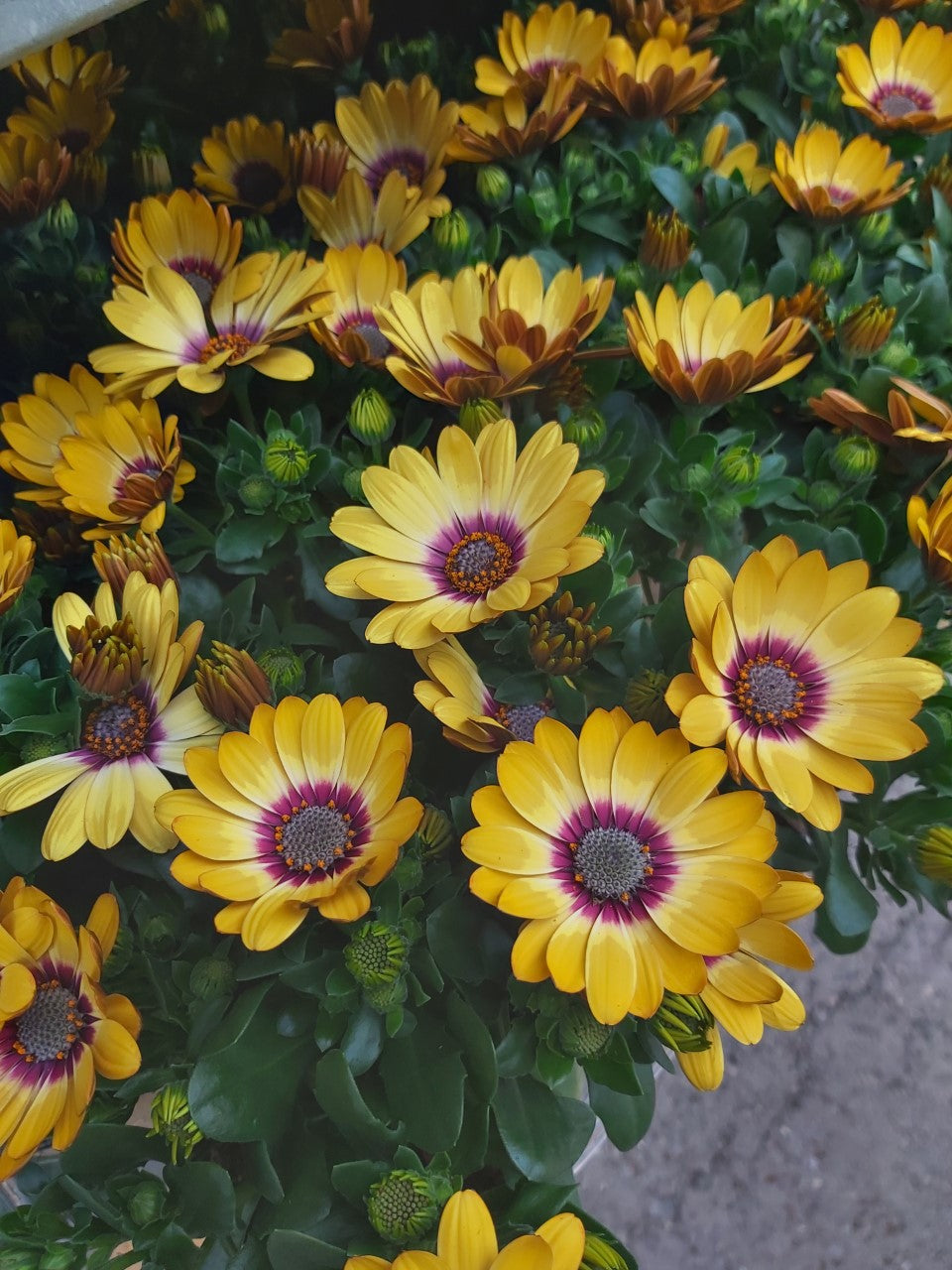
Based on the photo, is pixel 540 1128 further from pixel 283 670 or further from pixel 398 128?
pixel 398 128

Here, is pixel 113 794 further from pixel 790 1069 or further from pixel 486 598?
pixel 790 1069

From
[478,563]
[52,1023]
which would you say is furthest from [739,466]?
[52,1023]

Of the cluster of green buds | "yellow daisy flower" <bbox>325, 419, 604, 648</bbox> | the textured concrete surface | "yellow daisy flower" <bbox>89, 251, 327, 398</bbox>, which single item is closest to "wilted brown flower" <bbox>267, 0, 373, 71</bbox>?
"yellow daisy flower" <bbox>89, 251, 327, 398</bbox>

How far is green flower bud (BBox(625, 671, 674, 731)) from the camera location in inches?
22.0

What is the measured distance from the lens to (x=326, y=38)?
0.86m

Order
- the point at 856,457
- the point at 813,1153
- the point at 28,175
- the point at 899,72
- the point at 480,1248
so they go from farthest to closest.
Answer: the point at 813,1153, the point at 899,72, the point at 28,175, the point at 856,457, the point at 480,1248

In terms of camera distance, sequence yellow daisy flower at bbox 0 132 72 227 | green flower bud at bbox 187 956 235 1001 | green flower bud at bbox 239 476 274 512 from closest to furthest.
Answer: green flower bud at bbox 187 956 235 1001, green flower bud at bbox 239 476 274 512, yellow daisy flower at bbox 0 132 72 227

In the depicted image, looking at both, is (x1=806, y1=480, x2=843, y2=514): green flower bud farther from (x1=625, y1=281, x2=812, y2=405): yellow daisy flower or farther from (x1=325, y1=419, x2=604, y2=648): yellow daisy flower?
(x1=325, y1=419, x2=604, y2=648): yellow daisy flower

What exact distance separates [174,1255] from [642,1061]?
260 millimetres

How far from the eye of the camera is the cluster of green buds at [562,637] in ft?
1.83

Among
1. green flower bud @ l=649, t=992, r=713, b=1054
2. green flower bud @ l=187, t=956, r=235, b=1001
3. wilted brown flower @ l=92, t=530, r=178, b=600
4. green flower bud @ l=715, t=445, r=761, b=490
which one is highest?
wilted brown flower @ l=92, t=530, r=178, b=600

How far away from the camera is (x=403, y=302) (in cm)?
64

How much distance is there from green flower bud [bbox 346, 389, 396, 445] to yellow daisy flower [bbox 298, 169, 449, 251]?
18 cm

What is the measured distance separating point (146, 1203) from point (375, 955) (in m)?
0.18
